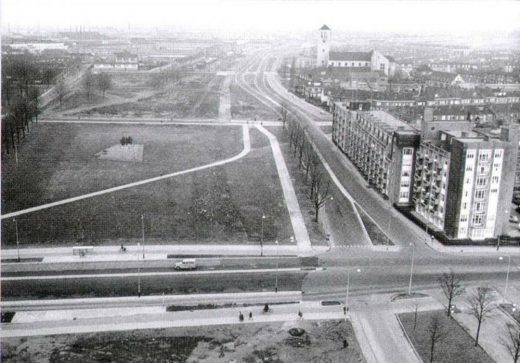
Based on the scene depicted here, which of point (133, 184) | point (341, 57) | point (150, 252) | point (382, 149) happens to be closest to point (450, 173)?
point (382, 149)

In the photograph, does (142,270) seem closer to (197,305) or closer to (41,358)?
(197,305)

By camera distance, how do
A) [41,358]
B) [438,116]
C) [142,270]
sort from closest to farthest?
[41,358]
[142,270]
[438,116]

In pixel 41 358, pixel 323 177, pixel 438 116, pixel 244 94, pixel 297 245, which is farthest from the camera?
pixel 244 94

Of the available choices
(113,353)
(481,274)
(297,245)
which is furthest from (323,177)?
(113,353)

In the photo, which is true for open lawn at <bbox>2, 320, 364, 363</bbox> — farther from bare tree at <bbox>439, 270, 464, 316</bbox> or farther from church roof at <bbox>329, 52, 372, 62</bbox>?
church roof at <bbox>329, 52, 372, 62</bbox>

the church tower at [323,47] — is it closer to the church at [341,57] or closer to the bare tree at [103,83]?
the church at [341,57]

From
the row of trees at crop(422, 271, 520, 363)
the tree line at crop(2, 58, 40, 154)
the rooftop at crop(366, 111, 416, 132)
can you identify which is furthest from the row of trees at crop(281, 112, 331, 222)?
the tree line at crop(2, 58, 40, 154)
